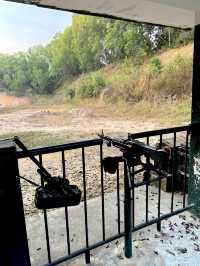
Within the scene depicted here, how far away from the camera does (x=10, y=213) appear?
3.94 ft

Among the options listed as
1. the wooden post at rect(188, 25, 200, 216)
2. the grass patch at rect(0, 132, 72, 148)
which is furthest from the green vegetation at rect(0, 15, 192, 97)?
the wooden post at rect(188, 25, 200, 216)

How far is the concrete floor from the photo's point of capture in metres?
1.64

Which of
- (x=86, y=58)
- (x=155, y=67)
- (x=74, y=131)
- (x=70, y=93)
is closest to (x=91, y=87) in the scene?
(x=70, y=93)

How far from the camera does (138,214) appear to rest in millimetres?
2246

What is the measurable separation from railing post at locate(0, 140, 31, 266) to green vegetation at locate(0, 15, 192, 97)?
1261 cm

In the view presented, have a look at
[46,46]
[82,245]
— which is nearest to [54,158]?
[82,245]

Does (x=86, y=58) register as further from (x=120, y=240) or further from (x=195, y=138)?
(x=120, y=240)

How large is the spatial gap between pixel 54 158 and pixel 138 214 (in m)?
3.46

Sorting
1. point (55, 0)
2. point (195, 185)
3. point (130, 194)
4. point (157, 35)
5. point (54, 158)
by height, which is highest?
point (157, 35)

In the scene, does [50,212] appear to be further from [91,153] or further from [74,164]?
[91,153]

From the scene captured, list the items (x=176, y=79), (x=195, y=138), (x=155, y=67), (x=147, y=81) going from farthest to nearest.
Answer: (x=155, y=67) → (x=147, y=81) → (x=176, y=79) → (x=195, y=138)

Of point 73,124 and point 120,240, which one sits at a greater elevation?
point 120,240

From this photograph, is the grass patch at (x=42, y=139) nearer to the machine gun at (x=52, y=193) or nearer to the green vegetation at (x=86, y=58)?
the machine gun at (x=52, y=193)

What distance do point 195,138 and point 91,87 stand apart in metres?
14.9
